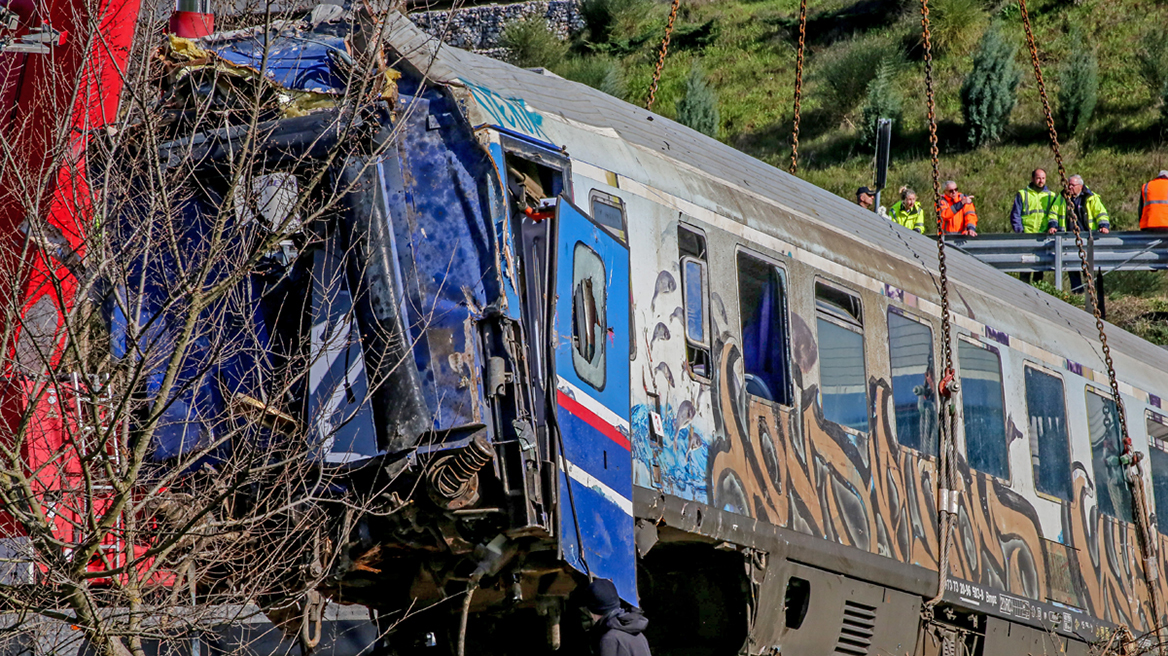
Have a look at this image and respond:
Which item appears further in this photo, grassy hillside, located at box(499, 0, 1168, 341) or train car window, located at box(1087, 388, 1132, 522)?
grassy hillside, located at box(499, 0, 1168, 341)

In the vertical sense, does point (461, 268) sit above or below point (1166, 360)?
above

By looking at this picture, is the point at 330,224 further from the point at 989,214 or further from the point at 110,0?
the point at 989,214

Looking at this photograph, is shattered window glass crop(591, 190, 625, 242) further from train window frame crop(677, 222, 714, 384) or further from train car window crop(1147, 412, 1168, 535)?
train car window crop(1147, 412, 1168, 535)

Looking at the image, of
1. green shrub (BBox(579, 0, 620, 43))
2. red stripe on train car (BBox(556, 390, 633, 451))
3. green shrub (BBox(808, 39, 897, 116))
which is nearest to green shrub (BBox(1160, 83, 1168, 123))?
green shrub (BBox(808, 39, 897, 116))

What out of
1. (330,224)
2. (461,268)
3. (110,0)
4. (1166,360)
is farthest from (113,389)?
(1166,360)

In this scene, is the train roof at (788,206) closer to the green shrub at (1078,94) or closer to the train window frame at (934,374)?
the train window frame at (934,374)

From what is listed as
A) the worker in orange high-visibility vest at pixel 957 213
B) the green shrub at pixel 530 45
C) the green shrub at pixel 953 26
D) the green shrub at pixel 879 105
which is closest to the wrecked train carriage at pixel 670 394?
the worker in orange high-visibility vest at pixel 957 213

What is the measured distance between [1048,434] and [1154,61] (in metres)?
27.1

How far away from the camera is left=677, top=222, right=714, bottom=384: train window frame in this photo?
839cm

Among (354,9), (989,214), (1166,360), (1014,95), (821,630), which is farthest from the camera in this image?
(1014,95)

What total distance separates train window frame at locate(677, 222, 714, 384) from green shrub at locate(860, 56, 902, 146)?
2717 cm

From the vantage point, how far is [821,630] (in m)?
9.16

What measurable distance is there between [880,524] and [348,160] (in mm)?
4876

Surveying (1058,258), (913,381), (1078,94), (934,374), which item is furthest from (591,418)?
(1078,94)
